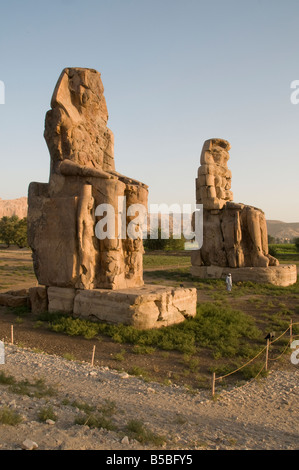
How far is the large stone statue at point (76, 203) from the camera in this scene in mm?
9008

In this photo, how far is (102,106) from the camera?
10695 mm

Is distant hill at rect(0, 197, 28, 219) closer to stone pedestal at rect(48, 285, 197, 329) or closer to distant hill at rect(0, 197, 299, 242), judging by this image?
distant hill at rect(0, 197, 299, 242)

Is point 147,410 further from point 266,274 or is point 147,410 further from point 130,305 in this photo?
point 266,274

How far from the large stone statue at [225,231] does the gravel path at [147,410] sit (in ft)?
33.8

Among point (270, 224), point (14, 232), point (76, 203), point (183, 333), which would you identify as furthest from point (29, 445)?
point (270, 224)

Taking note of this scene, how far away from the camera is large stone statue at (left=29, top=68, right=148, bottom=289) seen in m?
9.01

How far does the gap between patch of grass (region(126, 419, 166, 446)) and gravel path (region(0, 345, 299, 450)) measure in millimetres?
43

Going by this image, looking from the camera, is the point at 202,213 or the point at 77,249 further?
the point at 202,213

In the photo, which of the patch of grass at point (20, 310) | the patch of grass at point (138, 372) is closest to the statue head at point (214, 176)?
the patch of grass at point (20, 310)

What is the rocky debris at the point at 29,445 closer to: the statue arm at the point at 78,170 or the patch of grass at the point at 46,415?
the patch of grass at the point at 46,415
